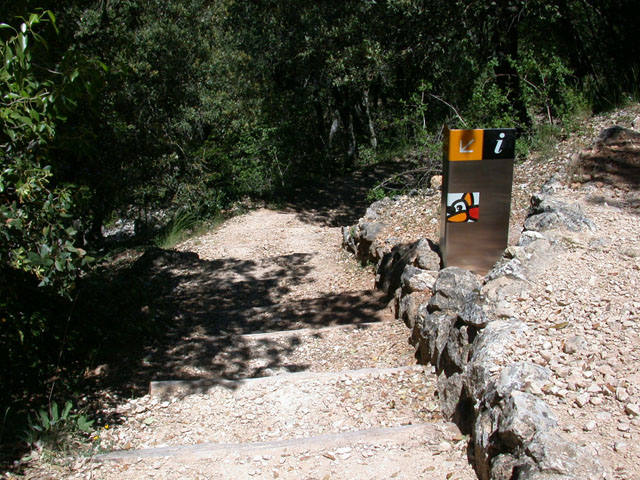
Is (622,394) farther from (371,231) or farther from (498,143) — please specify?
(371,231)

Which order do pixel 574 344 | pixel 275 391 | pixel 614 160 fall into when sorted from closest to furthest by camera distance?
pixel 574 344, pixel 275 391, pixel 614 160

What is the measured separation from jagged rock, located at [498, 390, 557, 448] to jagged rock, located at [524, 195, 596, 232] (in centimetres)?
219

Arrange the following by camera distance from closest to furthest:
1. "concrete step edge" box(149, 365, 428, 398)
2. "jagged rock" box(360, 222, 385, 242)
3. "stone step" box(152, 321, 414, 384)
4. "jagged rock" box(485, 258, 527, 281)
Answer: "jagged rock" box(485, 258, 527, 281) < "concrete step edge" box(149, 365, 428, 398) < "stone step" box(152, 321, 414, 384) < "jagged rock" box(360, 222, 385, 242)

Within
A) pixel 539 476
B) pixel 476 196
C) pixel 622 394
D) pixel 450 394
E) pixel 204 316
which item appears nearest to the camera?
pixel 539 476

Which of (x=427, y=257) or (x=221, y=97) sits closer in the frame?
(x=427, y=257)

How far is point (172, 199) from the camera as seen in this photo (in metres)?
11.6

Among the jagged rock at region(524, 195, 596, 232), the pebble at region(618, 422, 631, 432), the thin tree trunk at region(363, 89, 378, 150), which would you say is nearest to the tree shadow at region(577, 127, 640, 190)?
the jagged rock at region(524, 195, 596, 232)

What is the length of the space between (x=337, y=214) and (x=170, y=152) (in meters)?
3.52

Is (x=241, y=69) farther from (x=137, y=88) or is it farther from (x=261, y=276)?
(x=261, y=276)

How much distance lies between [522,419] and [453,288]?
1857 mm

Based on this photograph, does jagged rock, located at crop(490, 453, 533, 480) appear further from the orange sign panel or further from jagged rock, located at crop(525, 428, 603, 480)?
the orange sign panel

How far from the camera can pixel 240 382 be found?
172 inches

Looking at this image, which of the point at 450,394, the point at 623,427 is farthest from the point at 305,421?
the point at 623,427

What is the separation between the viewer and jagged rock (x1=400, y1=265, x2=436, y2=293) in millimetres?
5125
